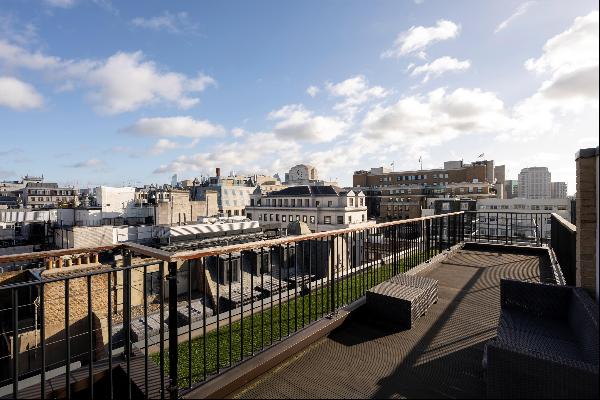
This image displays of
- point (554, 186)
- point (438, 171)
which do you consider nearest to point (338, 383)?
point (438, 171)

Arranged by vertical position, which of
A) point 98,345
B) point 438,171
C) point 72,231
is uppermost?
point 438,171

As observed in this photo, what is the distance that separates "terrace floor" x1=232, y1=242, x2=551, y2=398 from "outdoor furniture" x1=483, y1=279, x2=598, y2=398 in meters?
0.34

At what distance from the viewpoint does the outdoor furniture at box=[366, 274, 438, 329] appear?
11.8 ft

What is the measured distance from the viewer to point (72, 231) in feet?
81.9

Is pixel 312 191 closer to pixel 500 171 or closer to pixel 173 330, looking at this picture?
pixel 173 330

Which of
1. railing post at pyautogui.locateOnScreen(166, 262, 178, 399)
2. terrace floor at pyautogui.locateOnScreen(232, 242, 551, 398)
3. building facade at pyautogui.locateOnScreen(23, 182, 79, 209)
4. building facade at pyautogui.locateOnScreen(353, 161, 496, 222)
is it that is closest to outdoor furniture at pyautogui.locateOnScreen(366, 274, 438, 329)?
terrace floor at pyautogui.locateOnScreen(232, 242, 551, 398)

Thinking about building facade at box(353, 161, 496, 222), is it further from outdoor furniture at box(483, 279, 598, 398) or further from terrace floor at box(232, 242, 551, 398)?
outdoor furniture at box(483, 279, 598, 398)

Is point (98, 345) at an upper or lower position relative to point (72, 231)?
lower

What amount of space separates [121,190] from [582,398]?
5004 centimetres

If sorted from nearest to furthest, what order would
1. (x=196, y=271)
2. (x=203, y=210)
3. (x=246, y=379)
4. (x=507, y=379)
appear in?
(x=507, y=379) < (x=246, y=379) < (x=196, y=271) < (x=203, y=210)

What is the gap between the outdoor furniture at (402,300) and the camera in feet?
11.8

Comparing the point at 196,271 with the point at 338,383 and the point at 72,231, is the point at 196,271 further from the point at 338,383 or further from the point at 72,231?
the point at 338,383

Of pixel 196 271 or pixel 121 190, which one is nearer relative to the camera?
pixel 196 271

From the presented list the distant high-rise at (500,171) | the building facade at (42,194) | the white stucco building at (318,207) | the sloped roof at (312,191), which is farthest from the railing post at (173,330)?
the distant high-rise at (500,171)
